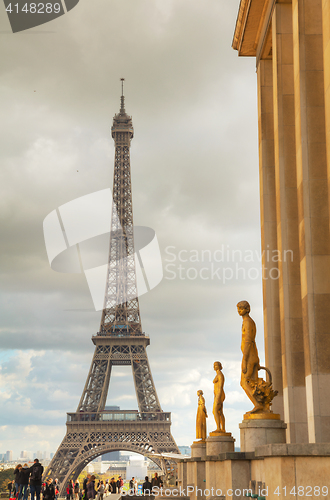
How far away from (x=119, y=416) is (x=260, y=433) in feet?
200

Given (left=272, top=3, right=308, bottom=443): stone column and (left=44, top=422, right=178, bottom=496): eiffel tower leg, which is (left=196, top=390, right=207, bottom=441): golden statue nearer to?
(left=272, top=3, right=308, bottom=443): stone column

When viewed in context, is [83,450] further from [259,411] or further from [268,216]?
[259,411]

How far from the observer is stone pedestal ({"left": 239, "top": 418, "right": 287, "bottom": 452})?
12.4 metres

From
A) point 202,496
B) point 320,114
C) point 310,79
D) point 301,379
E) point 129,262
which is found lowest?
point 202,496

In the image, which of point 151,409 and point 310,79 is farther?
point 151,409

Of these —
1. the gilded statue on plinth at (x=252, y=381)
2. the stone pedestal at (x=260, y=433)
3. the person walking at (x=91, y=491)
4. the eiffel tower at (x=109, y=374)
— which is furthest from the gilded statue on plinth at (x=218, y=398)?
the eiffel tower at (x=109, y=374)

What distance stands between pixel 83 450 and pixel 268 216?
172 ft

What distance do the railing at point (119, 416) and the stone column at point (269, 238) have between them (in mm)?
49846

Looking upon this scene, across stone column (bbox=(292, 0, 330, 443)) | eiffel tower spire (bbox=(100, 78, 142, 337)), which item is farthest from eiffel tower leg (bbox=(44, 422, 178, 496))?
stone column (bbox=(292, 0, 330, 443))

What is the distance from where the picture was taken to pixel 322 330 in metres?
14.7

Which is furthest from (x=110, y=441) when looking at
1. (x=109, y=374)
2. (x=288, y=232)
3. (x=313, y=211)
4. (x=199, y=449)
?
(x=313, y=211)

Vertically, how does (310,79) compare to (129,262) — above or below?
below

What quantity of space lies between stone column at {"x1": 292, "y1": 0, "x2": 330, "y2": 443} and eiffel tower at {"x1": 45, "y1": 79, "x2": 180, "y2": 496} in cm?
5302

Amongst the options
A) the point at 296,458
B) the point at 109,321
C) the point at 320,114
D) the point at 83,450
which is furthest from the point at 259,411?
the point at 109,321
